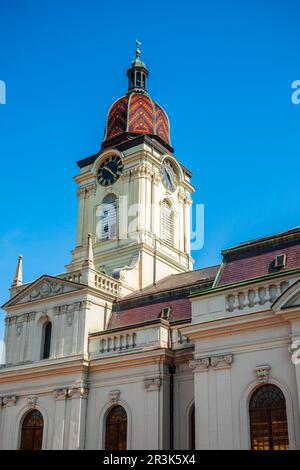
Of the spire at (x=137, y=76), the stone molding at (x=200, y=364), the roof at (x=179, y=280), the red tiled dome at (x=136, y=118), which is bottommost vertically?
the stone molding at (x=200, y=364)

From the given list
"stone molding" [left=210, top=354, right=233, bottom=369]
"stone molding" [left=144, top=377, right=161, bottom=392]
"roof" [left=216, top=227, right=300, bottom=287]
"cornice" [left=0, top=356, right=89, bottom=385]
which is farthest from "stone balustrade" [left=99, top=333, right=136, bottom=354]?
"stone molding" [left=210, top=354, right=233, bottom=369]

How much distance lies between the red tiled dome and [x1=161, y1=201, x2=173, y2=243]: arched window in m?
6.69

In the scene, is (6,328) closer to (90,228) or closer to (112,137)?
(90,228)

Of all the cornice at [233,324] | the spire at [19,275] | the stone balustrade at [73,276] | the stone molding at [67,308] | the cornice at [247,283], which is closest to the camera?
the cornice at [247,283]

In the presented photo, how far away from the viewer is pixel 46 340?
1454 inches

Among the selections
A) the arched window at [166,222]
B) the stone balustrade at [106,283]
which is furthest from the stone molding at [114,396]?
the arched window at [166,222]

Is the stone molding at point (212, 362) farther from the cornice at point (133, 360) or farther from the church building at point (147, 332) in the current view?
the cornice at point (133, 360)

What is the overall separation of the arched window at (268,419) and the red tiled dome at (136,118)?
31547 mm

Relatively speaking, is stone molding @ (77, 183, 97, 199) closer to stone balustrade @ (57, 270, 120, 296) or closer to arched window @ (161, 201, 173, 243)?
arched window @ (161, 201, 173, 243)

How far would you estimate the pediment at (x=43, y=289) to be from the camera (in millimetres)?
36750

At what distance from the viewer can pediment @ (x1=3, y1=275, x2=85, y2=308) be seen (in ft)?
121

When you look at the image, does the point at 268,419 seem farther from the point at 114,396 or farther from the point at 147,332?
the point at 114,396
